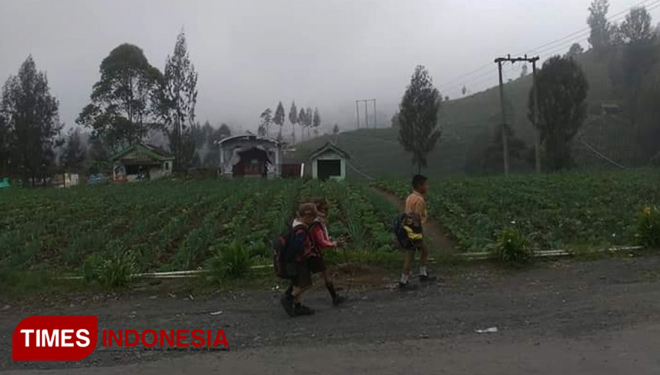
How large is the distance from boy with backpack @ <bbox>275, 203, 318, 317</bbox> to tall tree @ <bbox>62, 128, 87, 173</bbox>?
235 feet

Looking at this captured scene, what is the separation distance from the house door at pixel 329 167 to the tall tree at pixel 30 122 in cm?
3193

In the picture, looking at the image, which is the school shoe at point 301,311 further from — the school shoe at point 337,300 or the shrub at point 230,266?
the shrub at point 230,266

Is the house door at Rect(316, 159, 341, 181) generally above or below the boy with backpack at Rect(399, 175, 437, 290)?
above

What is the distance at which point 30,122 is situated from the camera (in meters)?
63.4

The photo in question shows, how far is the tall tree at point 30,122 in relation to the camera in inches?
2451

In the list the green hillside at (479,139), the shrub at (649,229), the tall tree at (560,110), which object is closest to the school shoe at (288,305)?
the shrub at (649,229)

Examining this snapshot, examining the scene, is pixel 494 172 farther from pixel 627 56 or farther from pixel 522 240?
pixel 522 240

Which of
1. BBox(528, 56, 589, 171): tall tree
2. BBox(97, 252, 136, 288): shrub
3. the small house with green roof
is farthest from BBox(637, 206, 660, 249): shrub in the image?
the small house with green roof

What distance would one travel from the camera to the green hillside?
194ft

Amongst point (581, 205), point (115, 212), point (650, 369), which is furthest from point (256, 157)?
point (650, 369)

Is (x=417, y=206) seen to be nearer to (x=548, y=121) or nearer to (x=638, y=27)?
(x=548, y=121)

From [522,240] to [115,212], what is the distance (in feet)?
47.4

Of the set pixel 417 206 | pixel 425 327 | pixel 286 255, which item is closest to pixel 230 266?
pixel 286 255

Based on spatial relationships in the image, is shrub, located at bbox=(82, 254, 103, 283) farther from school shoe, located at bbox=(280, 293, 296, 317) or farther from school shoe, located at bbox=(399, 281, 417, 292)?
school shoe, located at bbox=(399, 281, 417, 292)
